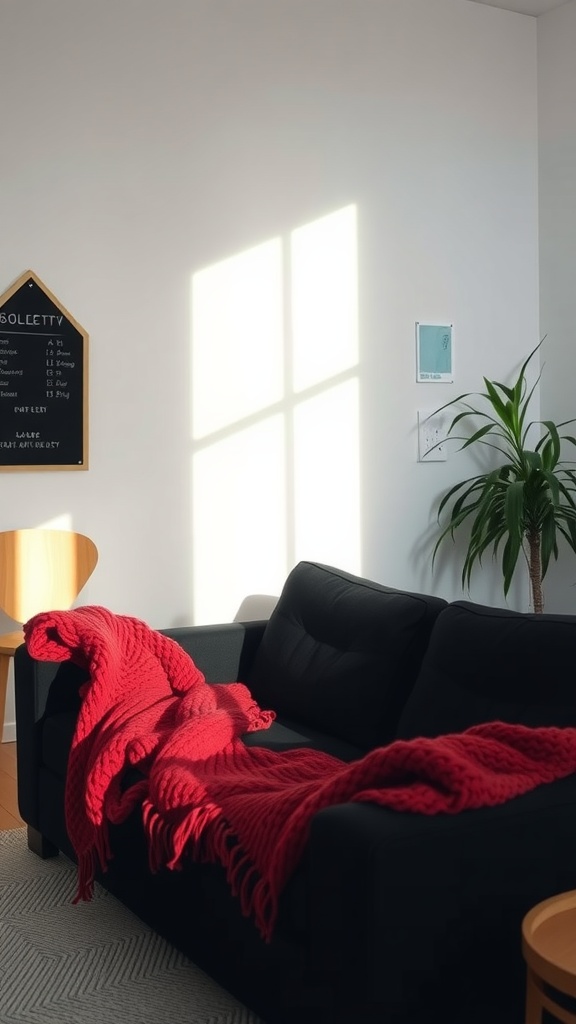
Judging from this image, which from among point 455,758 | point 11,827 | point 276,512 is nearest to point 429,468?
point 276,512

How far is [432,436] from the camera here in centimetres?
518

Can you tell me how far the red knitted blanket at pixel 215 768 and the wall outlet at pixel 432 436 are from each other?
2.37 metres

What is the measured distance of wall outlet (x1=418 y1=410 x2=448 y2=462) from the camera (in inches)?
203

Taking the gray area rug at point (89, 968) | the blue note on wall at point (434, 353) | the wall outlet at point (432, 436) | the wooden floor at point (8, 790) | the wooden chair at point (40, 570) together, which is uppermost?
the blue note on wall at point (434, 353)

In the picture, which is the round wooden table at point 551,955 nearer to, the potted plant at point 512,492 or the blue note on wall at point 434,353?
the potted plant at point 512,492

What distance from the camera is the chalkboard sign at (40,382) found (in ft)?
13.8

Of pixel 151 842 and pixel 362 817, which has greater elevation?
pixel 362 817

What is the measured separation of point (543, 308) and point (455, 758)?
13.3 feet

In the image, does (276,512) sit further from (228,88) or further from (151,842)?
(151,842)

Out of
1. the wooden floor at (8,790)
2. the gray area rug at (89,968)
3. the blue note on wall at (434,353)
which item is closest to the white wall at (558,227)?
the blue note on wall at (434,353)

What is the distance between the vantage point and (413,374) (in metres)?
5.10

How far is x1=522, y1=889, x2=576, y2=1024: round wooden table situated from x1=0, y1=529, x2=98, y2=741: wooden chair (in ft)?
8.81

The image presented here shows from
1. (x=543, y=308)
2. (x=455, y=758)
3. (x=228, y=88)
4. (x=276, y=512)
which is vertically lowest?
(x=455, y=758)

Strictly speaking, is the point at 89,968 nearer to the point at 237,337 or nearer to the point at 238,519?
the point at 238,519
